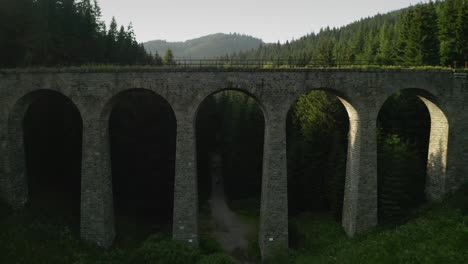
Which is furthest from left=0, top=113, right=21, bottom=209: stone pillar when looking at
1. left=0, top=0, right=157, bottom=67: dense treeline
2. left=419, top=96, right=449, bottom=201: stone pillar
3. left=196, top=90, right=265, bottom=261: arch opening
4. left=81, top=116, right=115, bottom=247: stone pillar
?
left=419, top=96, right=449, bottom=201: stone pillar

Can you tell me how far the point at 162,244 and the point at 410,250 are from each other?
1609cm

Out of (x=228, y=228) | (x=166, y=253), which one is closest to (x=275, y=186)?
(x=166, y=253)

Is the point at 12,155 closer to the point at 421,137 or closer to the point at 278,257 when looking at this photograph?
the point at 278,257

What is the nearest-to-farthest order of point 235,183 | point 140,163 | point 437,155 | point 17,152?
1. point 17,152
2. point 437,155
3. point 140,163
4. point 235,183

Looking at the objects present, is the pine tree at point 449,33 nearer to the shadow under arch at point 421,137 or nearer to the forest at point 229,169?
the forest at point 229,169

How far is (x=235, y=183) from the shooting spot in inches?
1772

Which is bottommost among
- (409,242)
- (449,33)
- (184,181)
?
(409,242)

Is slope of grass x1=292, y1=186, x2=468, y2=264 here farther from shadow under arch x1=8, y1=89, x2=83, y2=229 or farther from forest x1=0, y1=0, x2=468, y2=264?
shadow under arch x1=8, y1=89, x2=83, y2=229

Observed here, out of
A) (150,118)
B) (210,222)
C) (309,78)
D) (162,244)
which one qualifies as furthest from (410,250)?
(150,118)

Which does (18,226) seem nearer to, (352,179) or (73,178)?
(73,178)

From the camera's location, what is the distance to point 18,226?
2250 centimetres

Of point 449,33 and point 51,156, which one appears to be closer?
point 51,156

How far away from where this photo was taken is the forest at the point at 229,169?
861 inches

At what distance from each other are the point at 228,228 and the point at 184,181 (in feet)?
40.2
